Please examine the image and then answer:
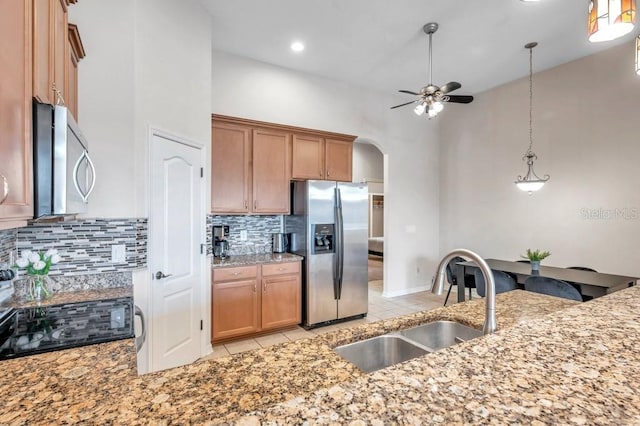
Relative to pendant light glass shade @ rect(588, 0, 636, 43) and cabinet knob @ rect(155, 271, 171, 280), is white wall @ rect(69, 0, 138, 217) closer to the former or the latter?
cabinet knob @ rect(155, 271, 171, 280)

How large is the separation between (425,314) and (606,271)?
368 centimetres

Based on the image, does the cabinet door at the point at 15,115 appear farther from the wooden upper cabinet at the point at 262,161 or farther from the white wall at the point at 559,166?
the white wall at the point at 559,166

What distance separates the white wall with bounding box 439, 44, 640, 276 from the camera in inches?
143

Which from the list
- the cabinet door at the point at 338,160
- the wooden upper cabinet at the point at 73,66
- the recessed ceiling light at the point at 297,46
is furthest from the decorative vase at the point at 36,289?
the recessed ceiling light at the point at 297,46

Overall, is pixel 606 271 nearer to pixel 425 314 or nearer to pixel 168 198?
pixel 425 314

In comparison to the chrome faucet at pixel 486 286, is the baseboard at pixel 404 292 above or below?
below

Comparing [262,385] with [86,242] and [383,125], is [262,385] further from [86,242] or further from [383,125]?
[383,125]

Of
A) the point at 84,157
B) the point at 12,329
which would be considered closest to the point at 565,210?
the point at 84,157

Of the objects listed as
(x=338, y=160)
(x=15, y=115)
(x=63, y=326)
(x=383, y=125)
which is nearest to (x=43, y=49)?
(x=15, y=115)

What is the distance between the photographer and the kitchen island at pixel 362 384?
2.04 feet

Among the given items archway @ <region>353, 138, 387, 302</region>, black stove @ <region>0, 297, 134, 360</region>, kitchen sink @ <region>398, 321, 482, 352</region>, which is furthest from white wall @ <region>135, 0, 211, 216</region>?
archway @ <region>353, 138, 387, 302</region>

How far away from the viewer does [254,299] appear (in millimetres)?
3484

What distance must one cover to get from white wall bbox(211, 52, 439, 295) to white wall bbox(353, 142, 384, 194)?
248 centimetres

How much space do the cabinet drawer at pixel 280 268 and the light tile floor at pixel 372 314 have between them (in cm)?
73
